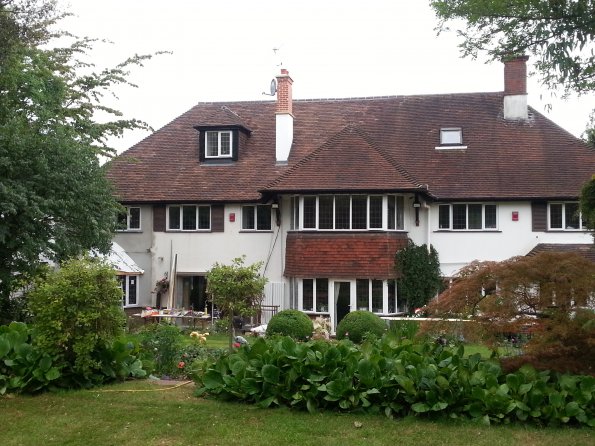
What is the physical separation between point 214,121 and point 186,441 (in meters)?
20.6

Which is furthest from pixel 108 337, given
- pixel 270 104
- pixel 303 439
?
pixel 270 104

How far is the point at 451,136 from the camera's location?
2838 centimetres

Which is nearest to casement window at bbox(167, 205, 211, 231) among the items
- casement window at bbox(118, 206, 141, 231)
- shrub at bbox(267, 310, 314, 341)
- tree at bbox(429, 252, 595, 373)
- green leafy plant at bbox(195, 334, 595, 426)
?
casement window at bbox(118, 206, 141, 231)

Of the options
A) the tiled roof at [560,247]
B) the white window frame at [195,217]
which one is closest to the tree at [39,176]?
the white window frame at [195,217]

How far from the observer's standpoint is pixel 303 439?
356 inches

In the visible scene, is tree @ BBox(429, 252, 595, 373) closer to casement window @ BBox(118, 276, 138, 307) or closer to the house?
the house

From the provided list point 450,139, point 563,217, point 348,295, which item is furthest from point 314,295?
point 563,217

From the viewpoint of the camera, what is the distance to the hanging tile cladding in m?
24.3

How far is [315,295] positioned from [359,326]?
18.1ft

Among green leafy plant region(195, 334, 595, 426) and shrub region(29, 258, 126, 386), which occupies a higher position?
shrub region(29, 258, 126, 386)

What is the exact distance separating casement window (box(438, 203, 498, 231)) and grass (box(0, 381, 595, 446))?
17008 mm

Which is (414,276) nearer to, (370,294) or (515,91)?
(370,294)

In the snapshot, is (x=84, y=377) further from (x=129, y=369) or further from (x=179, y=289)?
(x=179, y=289)

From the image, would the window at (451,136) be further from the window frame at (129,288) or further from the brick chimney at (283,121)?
the window frame at (129,288)
